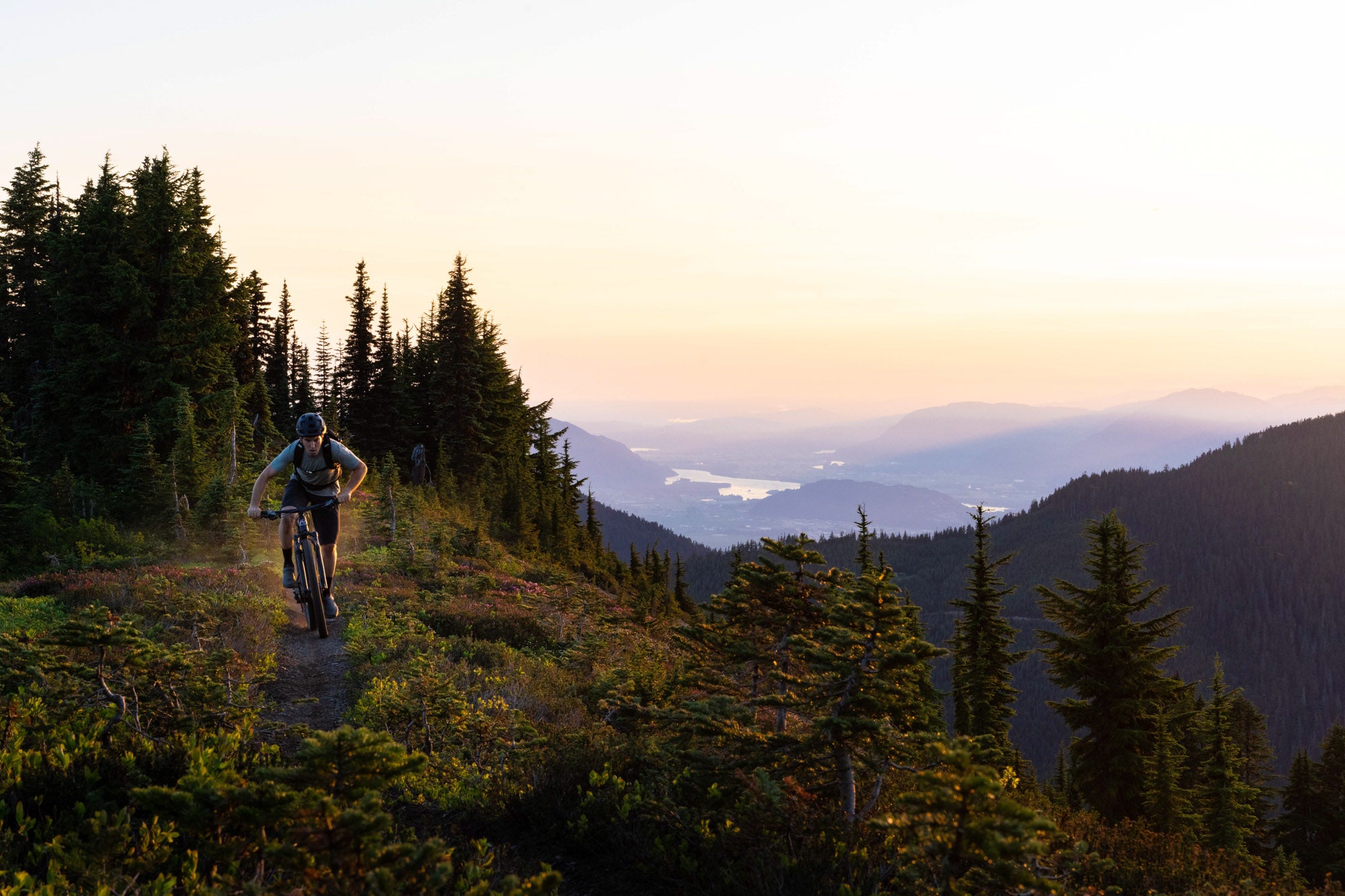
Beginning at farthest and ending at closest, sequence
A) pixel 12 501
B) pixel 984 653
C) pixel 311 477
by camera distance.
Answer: pixel 984 653 < pixel 12 501 < pixel 311 477

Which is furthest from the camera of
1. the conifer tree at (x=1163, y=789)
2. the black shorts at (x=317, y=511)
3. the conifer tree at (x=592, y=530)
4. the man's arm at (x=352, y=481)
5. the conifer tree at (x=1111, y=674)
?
the conifer tree at (x=592, y=530)

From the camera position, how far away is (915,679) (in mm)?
7562

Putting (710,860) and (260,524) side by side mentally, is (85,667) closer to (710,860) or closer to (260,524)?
(710,860)

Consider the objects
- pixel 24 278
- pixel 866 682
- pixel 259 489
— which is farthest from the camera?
pixel 24 278

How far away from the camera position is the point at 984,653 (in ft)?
102

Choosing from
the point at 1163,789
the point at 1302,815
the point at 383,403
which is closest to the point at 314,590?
the point at 1163,789

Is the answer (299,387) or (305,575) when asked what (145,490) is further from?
(299,387)

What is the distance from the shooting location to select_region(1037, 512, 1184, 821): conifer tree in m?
27.1

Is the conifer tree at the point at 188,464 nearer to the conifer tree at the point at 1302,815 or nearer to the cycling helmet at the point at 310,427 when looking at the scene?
the cycling helmet at the point at 310,427

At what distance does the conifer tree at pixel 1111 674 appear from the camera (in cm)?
2709

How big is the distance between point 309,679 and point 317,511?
3706 millimetres

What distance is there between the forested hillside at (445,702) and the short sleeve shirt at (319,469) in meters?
2.00

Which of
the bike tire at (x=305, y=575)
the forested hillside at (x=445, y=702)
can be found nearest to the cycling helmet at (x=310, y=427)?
the bike tire at (x=305, y=575)

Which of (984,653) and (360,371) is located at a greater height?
(360,371)
